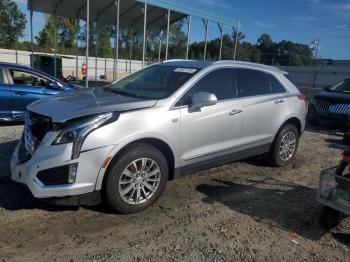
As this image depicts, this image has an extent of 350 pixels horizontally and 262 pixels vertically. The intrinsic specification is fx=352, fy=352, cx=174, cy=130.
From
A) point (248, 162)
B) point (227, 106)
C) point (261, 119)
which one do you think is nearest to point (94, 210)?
point (227, 106)

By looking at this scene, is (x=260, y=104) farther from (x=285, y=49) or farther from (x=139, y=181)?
(x=285, y=49)

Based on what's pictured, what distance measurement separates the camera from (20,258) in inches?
123

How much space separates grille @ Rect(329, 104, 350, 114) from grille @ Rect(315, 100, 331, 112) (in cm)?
14

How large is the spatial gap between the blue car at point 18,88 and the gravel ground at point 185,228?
3.08m

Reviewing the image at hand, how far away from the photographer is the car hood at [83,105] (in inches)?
147

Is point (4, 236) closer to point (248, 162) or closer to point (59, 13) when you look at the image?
point (248, 162)

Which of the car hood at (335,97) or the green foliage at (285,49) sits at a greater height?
the green foliage at (285,49)

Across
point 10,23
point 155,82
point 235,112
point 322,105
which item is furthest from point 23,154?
point 10,23

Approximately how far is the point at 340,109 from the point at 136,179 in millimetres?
8073

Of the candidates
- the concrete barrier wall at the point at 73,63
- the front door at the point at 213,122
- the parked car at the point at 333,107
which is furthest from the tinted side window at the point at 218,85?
the concrete barrier wall at the point at 73,63

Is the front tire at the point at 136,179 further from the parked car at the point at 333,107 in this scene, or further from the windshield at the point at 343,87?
the windshield at the point at 343,87

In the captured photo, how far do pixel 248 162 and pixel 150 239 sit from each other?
11.2 ft

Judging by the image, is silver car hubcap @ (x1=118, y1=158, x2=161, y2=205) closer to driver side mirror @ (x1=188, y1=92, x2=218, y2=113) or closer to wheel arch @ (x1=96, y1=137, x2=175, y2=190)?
wheel arch @ (x1=96, y1=137, x2=175, y2=190)

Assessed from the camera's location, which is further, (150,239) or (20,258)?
(150,239)
